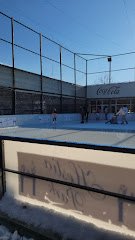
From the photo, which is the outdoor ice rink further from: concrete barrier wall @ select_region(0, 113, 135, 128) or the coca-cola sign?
the coca-cola sign

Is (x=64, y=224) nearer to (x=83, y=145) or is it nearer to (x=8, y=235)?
(x=8, y=235)

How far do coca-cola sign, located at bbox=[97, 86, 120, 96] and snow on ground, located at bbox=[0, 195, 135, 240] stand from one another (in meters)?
27.0

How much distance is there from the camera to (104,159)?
2496 mm

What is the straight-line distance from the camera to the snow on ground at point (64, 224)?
2.47m

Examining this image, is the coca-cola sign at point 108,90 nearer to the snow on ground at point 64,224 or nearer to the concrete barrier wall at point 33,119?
the concrete barrier wall at point 33,119

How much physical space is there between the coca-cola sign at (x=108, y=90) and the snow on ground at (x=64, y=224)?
2699 cm

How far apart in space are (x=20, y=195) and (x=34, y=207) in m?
0.27

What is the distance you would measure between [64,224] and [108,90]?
27686mm

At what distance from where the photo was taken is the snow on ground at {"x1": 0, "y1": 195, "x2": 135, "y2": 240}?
247cm

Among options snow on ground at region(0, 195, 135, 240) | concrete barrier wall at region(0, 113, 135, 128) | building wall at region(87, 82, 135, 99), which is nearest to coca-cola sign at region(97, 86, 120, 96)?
building wall at region(87, 82, 135, 99)

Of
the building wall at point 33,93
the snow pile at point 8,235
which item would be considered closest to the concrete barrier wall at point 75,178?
the snow pile at point 8,235

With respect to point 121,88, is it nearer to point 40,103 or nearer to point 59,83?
point 59,83

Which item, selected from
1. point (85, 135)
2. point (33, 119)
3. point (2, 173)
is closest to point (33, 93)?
point (33, 119)

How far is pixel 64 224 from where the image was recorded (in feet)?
9.00
